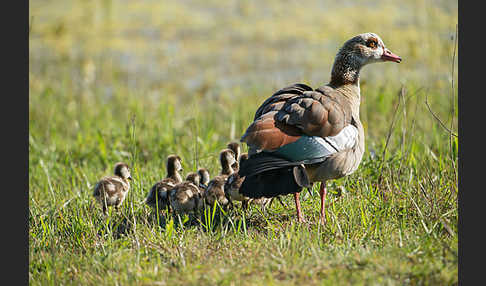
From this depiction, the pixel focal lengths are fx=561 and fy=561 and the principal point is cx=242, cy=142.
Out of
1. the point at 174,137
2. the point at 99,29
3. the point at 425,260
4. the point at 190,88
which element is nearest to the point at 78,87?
the point at 190,88

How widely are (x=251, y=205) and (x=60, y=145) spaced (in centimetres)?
412

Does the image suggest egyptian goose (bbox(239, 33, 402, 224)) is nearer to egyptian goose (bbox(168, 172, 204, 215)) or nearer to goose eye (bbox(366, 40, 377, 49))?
goose eye (bbox(366, 40, 377, 49))

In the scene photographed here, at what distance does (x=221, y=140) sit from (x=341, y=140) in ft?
11.9

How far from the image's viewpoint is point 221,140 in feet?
26.5

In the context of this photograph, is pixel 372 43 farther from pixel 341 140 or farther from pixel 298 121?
pixel 298 121

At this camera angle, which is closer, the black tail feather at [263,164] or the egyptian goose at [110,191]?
the black tail feather at [263,164]

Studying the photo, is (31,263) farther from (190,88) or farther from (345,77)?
(190,88)

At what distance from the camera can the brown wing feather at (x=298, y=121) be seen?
4.47 m

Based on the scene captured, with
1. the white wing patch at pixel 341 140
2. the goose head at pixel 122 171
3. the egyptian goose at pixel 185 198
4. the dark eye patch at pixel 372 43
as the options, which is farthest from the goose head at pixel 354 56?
the goose head at pixel 122 171

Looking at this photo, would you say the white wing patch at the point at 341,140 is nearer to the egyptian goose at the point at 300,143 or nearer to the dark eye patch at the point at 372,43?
the egyptian goose at the point at 300,143

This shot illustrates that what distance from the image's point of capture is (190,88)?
12125 millimetres

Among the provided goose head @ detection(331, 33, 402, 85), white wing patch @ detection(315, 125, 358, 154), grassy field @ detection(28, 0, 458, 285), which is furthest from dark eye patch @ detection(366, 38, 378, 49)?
white wing patch @ detection(315, 125, 358, 154)

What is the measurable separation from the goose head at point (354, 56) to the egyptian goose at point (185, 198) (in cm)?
172

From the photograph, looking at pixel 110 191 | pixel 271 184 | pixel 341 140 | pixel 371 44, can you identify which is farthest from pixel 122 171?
pixel 371 44
